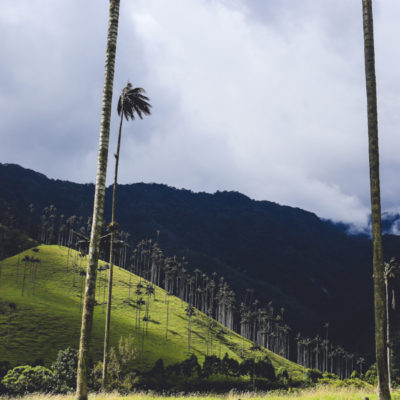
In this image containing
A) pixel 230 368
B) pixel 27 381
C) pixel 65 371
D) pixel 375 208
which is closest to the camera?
pixel 375 208

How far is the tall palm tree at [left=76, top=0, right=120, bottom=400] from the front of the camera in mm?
11902

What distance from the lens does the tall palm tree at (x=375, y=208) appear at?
1262 cm

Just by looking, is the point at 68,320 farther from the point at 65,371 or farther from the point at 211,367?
the point at 65,371

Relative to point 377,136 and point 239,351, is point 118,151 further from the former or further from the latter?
point 239,351

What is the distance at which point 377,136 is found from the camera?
557 inches

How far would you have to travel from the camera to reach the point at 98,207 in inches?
518

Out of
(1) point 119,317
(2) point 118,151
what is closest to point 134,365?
(1) point 119,317

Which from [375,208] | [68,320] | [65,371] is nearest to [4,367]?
[65,371]

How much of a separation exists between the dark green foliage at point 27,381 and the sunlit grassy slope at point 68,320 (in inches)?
1222

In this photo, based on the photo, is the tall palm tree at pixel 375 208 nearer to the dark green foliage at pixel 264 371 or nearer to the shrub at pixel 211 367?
the shrub at pixel 211 367

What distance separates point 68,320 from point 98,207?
106920mm

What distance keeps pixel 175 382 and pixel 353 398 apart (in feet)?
273

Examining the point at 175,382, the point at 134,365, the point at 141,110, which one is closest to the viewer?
the point at 141,110

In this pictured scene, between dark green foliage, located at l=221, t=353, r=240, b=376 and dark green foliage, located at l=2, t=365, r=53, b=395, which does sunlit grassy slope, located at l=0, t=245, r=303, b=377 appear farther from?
dark green foliage, located at l=2, t=365, r=53, b=395
